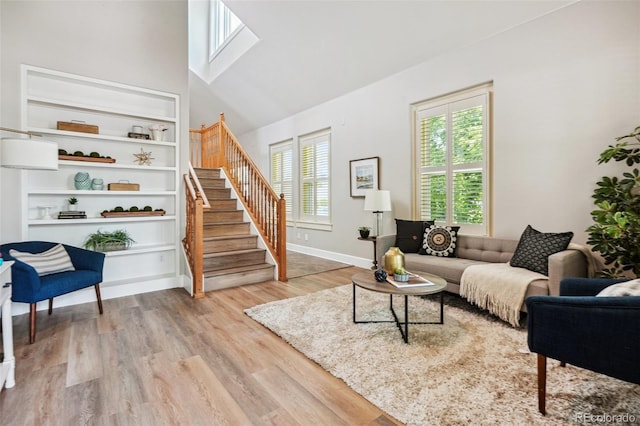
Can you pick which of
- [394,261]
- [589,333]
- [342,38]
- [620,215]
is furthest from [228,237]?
[620,215]

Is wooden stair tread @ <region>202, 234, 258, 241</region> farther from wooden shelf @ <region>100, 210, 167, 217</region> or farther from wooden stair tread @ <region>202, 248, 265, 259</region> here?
wooden shelf @ <region>100, 210, 167, 217</region>

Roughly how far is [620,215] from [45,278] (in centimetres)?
483

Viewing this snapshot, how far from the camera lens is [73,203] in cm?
360

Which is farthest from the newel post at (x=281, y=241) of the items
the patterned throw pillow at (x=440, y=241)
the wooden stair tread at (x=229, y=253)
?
the patterned throw pillow at (x=440, y=241)

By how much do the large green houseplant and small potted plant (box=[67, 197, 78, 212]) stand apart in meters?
5.22

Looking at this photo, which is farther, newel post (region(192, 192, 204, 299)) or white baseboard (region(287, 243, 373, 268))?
white baseboard (region(287, 243, 373, 268))

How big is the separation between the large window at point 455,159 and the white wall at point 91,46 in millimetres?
3381

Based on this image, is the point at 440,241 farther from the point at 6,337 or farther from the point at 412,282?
the point at 6,337

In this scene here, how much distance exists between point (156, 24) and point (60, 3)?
3.14 feet

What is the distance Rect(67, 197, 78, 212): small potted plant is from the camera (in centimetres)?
359

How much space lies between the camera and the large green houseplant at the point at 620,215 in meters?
2.40

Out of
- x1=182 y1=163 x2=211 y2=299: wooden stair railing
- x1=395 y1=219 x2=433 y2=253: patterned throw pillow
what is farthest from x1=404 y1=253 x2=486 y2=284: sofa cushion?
x1=182 y1=163 x2=211 y2=299: wooden stair railing

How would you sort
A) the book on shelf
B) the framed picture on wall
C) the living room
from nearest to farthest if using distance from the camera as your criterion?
1. the book on shelf
2. the living room
3. the framed picture on wall

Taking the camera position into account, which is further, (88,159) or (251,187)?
(251,187)
